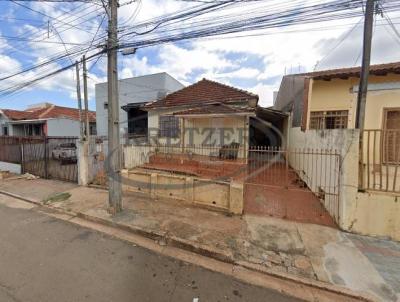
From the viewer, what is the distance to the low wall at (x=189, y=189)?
5582mm

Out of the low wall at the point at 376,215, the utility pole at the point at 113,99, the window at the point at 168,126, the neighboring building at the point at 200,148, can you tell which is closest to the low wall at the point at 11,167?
the neighboring building at the point at 200,148

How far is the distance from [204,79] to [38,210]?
31.0 ft

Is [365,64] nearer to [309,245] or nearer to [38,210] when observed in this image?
[309,245]

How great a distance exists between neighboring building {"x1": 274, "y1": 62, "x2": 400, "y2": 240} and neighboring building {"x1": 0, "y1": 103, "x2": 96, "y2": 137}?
63.3ft

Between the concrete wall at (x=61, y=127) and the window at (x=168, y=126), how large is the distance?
12123mm

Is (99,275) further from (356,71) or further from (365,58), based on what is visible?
(356,71)

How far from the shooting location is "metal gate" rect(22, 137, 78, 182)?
948 centimetres

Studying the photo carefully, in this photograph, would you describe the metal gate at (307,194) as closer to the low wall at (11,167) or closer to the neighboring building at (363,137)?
the neighboring building at (363,137)

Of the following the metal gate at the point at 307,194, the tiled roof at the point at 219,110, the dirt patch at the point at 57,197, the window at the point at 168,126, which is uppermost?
the tiled roof at the point at 219,110

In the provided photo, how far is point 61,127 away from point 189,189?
706 inches

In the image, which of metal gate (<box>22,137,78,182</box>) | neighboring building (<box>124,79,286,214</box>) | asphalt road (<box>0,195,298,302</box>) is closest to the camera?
asphalt road (<box>0,195,298,302</box>)

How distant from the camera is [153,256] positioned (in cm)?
387

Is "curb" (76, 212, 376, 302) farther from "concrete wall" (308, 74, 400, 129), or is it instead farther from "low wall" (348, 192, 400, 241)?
"concrete wall" (308, 74, 400, 129)

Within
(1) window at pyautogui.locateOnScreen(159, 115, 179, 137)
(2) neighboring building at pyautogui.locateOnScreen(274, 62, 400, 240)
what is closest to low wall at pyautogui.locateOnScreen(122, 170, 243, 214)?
(2) neighboring building at pyautogui.locateOnScreen(274, 62, 400, 240)
